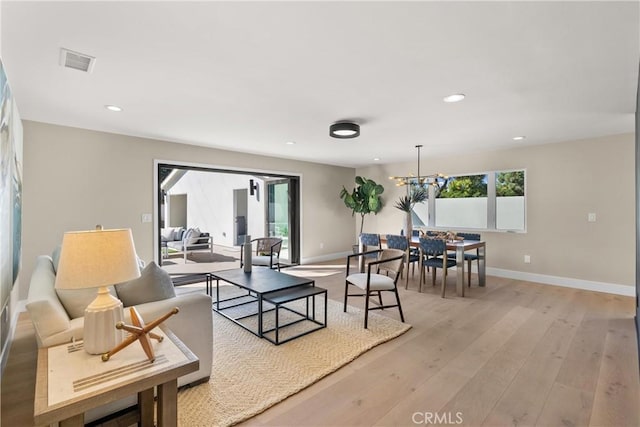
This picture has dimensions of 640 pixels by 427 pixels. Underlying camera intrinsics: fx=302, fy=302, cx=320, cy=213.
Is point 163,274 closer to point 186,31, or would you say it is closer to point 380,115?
point 186,31

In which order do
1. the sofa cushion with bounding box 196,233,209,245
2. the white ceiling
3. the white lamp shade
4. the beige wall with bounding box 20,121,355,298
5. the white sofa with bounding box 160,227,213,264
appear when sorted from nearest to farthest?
the white lamp shade, the white ceiling, the beige wall with bounding box 20,121,355,298, the white sofa with bounding box 160,227,213,264, the sofa cushion with bounding box 196,233,209,245

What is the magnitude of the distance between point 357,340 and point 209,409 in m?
1.40

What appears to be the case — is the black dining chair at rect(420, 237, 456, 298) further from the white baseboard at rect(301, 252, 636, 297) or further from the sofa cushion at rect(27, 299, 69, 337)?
the sofa cushion at rect(27, 299, 69, 337)

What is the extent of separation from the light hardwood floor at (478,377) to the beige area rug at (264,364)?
105mm

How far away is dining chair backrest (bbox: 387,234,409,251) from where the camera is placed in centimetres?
470

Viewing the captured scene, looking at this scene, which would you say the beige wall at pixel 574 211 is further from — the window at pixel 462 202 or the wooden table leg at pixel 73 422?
the wooden table leg at pixel 73 422

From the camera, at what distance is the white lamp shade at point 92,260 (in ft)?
4.36

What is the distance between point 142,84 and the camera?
2.59 meters

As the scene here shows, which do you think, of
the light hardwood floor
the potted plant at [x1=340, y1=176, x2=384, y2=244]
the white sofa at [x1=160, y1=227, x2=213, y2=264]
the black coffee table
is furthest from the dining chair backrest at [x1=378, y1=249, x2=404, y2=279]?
the white sofa at [x1=160, y1=227, x2=213, y2=264]

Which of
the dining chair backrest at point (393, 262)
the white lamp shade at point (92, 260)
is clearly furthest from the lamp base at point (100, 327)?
the dining chair backrest at point (393, 262)

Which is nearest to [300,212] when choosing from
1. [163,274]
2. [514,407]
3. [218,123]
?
[218,123]

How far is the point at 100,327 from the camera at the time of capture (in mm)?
1409

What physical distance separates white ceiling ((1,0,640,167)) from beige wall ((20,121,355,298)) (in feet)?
0.88

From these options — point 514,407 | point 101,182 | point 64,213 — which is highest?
point 101,182
